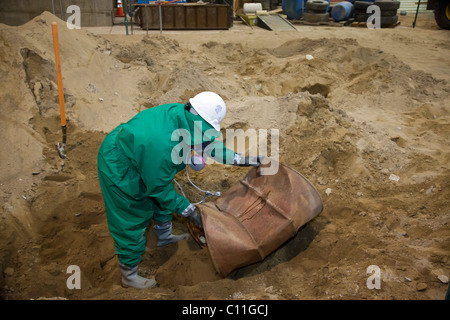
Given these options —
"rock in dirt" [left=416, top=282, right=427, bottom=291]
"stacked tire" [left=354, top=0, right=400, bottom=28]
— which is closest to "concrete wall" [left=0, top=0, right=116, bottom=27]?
"stacked tire" [left=354, top=0, right=400, bottom=28]

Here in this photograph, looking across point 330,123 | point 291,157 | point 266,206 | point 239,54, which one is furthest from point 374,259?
point 239,54

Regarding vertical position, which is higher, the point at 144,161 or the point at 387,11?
the point at 387,11

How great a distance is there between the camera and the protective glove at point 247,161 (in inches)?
121

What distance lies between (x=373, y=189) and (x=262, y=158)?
1.56m

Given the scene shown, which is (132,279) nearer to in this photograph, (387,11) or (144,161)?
(144,161)

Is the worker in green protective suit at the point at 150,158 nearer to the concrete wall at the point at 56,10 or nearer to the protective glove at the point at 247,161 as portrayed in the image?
the protective glove at the point at 247,161

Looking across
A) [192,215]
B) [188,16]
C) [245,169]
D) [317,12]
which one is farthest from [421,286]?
[317,12]

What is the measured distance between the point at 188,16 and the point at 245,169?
8249mm

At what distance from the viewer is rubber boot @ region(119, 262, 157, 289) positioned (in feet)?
10.4

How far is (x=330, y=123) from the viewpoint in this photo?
16.6 feet

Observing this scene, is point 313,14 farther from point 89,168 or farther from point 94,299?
point 94,299

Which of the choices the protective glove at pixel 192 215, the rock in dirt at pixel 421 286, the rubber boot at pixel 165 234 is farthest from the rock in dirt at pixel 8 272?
the rock in dirt at pixel 421 286

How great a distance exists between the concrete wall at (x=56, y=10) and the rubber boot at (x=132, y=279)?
33.8 ft

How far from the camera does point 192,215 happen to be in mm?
3057
